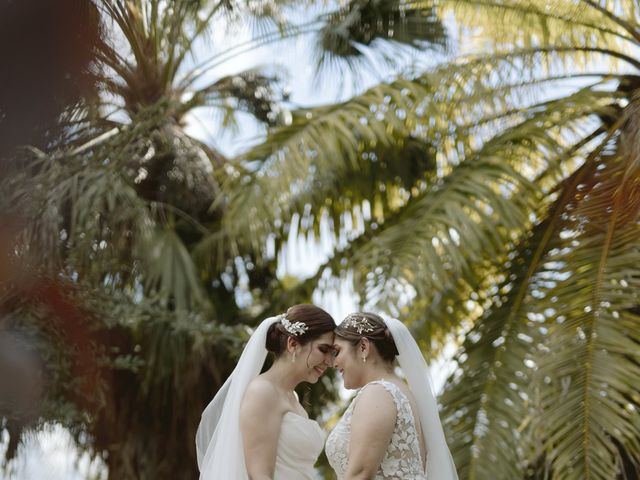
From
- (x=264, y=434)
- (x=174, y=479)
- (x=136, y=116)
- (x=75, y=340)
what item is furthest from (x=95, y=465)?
(x=264, y=434)

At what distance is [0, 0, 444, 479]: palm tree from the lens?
8.16 metres

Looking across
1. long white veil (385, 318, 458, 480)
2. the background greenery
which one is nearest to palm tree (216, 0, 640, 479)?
the background greenery

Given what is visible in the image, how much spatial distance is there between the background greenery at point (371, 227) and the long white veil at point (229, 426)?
1615 mm

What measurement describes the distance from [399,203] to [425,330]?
2.17m

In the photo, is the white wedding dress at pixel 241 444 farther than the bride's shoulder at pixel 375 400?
Yes

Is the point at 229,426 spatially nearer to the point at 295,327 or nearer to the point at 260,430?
the point at 260,430

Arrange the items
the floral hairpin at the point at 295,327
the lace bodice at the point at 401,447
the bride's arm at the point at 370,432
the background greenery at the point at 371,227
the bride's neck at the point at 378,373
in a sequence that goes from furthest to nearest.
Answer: the background greenery at the point at 371,227, the floral hairpin at the point at 295,327, the bride's neck at the point at 378,373, the lace bodice at the point at 401,447, the bride's arm at the point at 370,432

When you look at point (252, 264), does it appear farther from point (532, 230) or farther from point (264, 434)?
point (264, 434)

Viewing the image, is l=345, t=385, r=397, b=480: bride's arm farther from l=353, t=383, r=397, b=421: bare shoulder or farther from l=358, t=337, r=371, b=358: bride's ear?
l=358, t=337, r=371, b=358: bride's ear

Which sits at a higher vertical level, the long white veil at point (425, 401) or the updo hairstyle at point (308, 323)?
the updo hairstyle at point (308, 323)

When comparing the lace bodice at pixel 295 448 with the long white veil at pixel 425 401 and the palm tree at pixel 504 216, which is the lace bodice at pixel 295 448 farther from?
the palm tree at pixel 504 216

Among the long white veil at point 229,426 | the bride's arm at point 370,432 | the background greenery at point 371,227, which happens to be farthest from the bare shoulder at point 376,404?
the background greenery at point 371,227

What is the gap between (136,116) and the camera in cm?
973

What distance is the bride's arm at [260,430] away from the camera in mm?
5211
